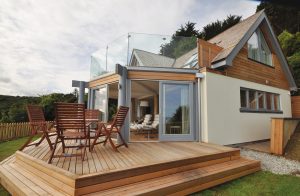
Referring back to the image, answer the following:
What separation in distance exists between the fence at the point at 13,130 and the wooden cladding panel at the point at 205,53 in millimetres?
7928

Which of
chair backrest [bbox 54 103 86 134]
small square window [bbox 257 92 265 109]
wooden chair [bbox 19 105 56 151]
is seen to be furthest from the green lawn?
small square window [bbox 257 92 265 109]

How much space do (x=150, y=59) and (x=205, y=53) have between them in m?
2.30

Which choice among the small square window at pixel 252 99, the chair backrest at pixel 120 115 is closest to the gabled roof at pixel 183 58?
the chair backrest at pixel 120 115

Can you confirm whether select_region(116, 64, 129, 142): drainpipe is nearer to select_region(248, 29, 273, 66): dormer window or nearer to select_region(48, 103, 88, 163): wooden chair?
select_region(48, 103, 88, 163): wooden chair

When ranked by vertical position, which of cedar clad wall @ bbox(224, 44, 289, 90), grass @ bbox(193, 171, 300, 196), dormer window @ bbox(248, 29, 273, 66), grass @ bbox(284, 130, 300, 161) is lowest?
grass @ bbox(193, 171, 300, 196)

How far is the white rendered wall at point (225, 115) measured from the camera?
7.33 m

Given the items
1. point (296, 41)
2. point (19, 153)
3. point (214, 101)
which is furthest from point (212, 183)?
point (296, 41)

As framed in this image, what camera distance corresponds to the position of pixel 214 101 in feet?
24.7

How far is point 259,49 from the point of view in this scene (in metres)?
10.2

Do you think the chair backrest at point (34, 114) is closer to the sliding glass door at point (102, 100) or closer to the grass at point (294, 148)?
the sliding glass door at point (102, 100)

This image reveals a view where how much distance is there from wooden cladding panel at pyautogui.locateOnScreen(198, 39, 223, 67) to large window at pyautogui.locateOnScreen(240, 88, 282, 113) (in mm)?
2233

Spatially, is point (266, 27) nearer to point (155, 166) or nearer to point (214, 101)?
point (214, 101)

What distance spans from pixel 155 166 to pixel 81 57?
36.1ft

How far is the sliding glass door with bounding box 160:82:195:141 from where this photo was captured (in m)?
7.12
